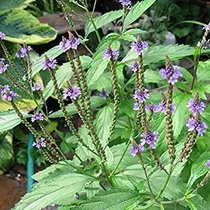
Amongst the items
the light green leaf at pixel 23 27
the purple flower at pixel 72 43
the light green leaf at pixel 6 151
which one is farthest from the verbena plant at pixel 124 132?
the light green leaf at pixel 23 27

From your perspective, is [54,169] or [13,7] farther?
[13,7]

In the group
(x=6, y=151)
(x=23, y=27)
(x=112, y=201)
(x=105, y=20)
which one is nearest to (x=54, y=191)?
(x=112, y=201)

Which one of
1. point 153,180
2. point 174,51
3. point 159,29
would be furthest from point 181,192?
point 159,29

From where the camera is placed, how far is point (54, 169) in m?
1.69

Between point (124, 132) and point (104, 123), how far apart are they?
0.17 m

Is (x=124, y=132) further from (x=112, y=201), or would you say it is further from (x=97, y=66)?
(x=112, y=201)

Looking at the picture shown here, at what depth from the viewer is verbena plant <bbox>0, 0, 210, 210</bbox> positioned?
3.98ft

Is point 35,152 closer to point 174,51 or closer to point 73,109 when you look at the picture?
point 73,109

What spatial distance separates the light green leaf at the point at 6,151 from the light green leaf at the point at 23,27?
0.55m

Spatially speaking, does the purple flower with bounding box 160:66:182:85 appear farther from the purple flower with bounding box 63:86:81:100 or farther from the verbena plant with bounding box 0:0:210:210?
the purple flower with bounding box 63:86:81:100

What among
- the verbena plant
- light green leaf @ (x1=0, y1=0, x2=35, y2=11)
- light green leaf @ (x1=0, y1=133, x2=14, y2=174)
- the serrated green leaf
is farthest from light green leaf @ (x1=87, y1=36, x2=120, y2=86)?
light green leaf @ (x1=0, y1=0, x2=35, y2=11)

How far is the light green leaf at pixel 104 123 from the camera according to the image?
153 centimetres

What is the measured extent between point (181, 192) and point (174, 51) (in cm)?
41

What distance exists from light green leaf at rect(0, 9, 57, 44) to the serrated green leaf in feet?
5.46
